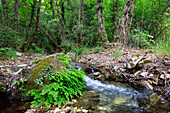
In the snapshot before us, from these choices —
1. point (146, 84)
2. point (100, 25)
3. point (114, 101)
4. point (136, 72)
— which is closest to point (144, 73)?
point (136, 72)

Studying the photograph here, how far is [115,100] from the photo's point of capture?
272 cm

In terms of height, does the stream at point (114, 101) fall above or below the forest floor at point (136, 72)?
below

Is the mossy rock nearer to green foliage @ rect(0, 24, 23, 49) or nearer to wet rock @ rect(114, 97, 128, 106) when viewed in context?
wet rock @ rect(114, 97, 128, 106)

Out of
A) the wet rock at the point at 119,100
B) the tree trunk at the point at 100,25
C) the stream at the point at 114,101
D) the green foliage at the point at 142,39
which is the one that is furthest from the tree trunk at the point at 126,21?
the wet rock at the point at 119,100

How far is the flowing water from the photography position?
229 centimetres

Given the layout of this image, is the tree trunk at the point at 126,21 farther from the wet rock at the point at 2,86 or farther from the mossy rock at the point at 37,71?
the wet rock at the point at 2,86

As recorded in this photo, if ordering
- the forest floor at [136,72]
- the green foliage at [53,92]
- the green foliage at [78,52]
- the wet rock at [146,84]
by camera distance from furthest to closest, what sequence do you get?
the green foliage at [78,52], the wet rock at [146,84], the forest floor at [136,72], the green foliage at [53,92]

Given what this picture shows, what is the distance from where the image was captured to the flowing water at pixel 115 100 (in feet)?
7.51

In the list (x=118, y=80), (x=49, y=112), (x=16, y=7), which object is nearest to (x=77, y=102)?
(x=49, y=112)

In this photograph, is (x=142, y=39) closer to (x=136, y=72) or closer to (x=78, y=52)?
(x=136, y=72)

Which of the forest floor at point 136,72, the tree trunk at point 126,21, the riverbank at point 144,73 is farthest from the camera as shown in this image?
the tree trunk at point 126,21

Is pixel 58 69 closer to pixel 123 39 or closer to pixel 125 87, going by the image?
pixel 125 87

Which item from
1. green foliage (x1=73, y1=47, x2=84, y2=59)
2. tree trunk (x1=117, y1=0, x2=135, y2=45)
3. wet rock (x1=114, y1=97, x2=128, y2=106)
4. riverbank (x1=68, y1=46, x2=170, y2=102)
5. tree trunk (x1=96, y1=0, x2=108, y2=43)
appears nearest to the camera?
wet rock (x1=114, y1=97, x2=128, y2=106)

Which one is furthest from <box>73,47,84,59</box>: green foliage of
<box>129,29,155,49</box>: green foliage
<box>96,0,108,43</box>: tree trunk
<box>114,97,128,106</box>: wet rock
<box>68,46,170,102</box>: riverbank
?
<box>114,97,128,106</box>: wet rock
